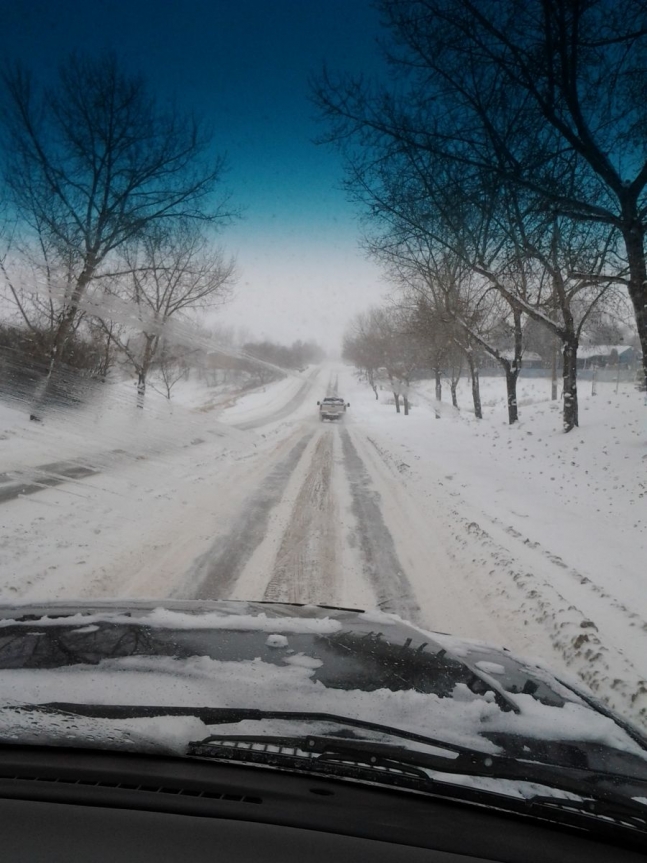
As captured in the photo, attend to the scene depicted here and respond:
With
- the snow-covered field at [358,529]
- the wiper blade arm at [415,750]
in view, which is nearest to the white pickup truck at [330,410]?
the snow-covered field at [358,529]

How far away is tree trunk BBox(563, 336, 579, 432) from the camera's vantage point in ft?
49.1

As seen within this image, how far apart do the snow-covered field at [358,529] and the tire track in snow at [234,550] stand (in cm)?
3

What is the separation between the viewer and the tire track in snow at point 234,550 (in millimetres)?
4832

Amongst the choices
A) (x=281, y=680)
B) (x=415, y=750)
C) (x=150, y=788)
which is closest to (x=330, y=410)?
(x=281, y=680)

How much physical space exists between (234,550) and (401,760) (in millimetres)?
4409

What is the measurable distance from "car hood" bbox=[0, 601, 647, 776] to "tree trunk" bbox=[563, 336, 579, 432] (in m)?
13.8

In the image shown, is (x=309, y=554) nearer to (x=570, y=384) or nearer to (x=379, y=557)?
(x=379, y=557)

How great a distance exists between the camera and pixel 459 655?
271cm

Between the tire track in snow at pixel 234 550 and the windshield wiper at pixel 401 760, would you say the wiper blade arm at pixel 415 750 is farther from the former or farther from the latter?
the tire track in snow at pixel 234 550

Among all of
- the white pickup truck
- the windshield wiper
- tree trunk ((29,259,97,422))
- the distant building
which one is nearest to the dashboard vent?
the windshield wiper

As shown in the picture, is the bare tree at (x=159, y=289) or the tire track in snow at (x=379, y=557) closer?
the tire track in snow at (x=379, y=557)

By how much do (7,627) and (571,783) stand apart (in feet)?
8.97

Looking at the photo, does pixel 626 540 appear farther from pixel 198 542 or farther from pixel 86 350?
pixel 86 350

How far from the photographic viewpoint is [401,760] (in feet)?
5.74
